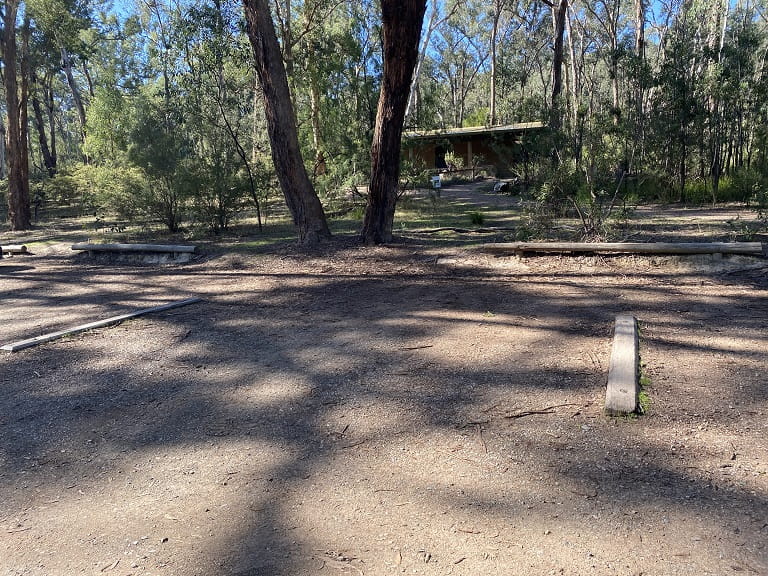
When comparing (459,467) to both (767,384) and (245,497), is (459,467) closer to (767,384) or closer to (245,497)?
(245,497)

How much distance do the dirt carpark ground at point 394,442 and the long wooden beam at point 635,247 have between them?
80 centimetres

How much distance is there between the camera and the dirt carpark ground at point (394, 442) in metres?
2.40

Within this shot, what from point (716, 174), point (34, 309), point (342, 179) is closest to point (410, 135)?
point (342, 179)

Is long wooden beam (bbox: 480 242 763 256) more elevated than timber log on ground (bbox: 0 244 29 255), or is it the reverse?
timber log on ground (bbox: 0 244 29 255)

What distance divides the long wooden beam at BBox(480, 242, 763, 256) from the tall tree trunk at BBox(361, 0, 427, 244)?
80.5 inches

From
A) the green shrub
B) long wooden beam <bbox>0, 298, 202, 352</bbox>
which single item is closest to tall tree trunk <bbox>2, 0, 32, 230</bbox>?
long wooden beam <bbox>0, 298, 202, 352</bbox>

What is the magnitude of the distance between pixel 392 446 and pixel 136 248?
9.33 m

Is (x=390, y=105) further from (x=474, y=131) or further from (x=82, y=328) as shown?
(x=474, y=131)

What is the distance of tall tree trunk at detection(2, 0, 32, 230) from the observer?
669 inches

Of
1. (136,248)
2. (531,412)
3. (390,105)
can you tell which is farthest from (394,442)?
(136,248)

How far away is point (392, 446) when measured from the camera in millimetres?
3279

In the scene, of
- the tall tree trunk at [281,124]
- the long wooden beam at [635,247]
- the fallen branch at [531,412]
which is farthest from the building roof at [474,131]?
the fallen branch at [531,412]

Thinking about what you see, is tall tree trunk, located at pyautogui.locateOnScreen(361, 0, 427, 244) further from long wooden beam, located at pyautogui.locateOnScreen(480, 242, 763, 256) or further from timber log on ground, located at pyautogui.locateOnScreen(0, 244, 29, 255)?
timber log on ground, located at pyautogui.locateOnScreen(0, 244, 29, 255)

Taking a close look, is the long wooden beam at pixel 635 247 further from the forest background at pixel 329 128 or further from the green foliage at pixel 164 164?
the green foliage at pixel 164 164
